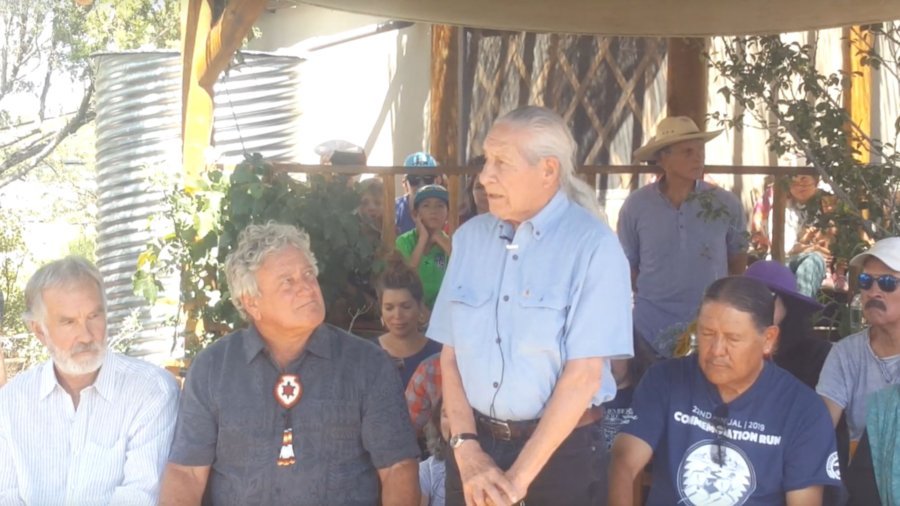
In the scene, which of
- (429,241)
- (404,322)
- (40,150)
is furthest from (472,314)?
(40,150)

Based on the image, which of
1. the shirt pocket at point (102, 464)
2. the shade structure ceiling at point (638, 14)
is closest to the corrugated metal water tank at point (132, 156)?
the shade structure ceiling at point (638, 14)

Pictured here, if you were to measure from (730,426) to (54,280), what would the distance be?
1987 mm

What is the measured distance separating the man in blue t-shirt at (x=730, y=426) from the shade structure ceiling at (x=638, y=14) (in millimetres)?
1957

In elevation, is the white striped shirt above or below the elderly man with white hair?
below

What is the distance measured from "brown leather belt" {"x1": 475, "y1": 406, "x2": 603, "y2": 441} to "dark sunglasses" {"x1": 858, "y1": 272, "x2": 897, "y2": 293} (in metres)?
1.16

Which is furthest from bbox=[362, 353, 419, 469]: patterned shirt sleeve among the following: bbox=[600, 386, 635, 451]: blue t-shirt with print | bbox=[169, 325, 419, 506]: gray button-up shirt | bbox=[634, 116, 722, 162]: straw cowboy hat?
bbox=[634, 116, 722, 162]: straw cowboy hat

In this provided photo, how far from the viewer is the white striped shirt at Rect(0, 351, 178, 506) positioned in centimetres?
338

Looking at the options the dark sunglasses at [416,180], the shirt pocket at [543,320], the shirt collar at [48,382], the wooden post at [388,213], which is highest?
the dark sunglasses at [416,180]

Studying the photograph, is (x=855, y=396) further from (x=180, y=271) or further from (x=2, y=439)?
(x=180, y=271)

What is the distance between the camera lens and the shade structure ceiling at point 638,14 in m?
4.84

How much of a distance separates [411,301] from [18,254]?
20.3 ft

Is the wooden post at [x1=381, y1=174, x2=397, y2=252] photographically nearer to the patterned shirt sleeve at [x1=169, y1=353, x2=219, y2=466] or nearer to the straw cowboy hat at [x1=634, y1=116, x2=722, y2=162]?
the straw cowboy hat at [x1=634, y1=116, x2=722, y2=162]

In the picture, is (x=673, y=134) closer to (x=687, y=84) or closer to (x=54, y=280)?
(x=687, y=84)

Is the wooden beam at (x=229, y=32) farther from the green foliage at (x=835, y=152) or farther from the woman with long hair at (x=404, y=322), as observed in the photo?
the green foliage at (x=835, y=152)
